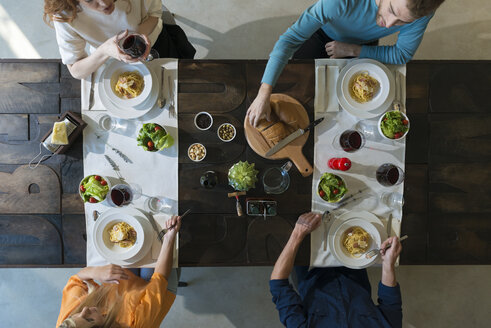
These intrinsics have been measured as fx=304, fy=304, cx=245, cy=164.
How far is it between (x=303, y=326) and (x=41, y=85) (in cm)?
210

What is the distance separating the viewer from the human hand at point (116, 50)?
1577 mm

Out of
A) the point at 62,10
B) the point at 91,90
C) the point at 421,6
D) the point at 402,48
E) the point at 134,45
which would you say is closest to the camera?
the point at 421,6

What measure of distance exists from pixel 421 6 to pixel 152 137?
1395 millimetres

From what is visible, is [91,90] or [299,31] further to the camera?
[91,90]

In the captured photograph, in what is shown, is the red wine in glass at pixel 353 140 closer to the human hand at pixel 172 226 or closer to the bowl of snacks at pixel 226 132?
the bowl of snacks at pixel 226 132

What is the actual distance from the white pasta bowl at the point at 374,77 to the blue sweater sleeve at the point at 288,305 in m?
1.11

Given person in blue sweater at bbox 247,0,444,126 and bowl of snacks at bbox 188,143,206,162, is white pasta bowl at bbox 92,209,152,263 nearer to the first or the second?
bowl of snacks at bbox 188,143,206,162

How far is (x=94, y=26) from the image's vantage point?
5.56 feet

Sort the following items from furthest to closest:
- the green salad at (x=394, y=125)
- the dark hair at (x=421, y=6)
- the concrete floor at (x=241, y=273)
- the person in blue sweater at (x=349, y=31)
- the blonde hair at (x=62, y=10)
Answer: the concrete floor at (x=241, y=273)
the green salad at (x=394, y=125)
the person in blue sweater at (x=349, y=31)
the blonde hair at (x=62, y=10)
the dark hair at (x=421, y=6)

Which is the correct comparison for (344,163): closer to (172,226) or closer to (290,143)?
(290,143)

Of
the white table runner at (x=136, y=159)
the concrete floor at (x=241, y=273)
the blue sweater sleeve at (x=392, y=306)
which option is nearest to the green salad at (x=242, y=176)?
the white table runner at (x=136, y=159)

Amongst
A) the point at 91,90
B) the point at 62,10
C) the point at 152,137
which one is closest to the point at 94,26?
the point at 62,10

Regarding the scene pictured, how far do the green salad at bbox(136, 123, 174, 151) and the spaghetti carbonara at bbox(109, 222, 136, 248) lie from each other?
0.46 m

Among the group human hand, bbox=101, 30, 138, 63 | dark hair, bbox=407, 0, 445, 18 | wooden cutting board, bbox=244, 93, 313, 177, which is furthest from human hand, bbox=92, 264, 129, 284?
dark hair, bbox=407, 0, 445, 18
